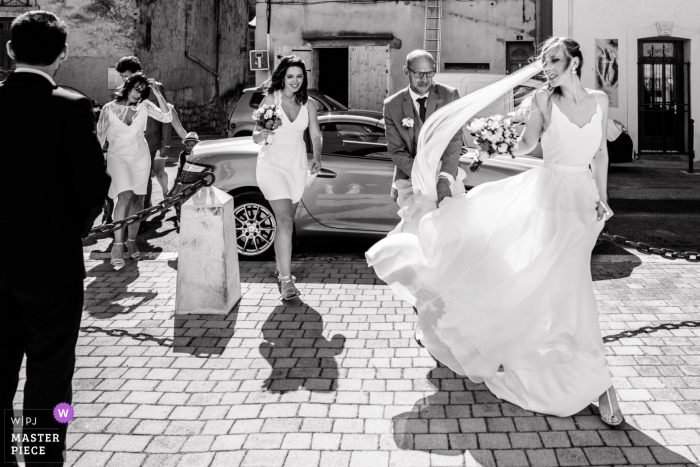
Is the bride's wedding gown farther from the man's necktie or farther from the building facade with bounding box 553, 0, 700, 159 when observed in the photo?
the building facade with bounding box 553, 0, 700, 159

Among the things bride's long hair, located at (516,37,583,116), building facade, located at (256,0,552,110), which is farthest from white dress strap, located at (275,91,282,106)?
building facade, located at (256,0,552,110)

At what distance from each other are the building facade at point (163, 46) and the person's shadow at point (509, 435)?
17476 mm

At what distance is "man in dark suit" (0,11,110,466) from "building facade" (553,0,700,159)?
18528 mm

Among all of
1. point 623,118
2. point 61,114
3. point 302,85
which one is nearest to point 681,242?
point 302,85

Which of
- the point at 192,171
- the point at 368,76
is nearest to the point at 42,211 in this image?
the point at 192,171

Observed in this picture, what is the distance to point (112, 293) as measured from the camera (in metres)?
7.29

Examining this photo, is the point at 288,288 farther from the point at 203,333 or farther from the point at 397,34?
the point at 397,34

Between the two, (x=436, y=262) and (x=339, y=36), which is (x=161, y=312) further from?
(x=339, y=36)

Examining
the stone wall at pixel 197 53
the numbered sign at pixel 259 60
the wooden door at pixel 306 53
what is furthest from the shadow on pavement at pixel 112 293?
the stone wall at pixel 197 53

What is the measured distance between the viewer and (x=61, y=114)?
3.37 metres

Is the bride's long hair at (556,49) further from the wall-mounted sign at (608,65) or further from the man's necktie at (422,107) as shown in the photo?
the wall-mounted sign at (608,65)

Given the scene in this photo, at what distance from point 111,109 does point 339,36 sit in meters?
14.1

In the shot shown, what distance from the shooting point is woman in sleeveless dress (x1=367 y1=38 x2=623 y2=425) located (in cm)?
443

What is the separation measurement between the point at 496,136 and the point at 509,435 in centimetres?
179
